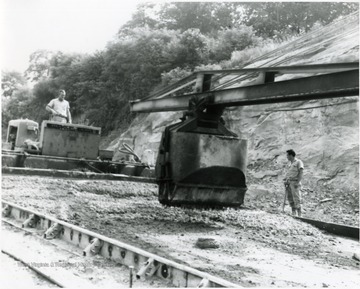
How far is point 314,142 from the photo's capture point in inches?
486

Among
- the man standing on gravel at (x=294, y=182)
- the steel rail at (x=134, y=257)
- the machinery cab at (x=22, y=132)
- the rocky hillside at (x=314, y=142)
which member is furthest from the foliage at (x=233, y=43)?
the steel rail at (x=134, y=257)

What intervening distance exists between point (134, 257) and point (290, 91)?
2.44m

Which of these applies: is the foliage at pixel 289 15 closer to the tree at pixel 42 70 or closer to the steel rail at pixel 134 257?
the tree at pixel 42 70

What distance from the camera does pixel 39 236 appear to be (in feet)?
18.5

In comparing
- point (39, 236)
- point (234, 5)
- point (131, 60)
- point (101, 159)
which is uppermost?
point (234, 5)

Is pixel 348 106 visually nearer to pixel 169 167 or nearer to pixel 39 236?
pixel 169 167

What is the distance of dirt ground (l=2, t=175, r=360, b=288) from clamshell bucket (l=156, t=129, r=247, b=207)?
491 mm

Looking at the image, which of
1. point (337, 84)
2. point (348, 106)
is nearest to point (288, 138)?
point (348, 106)

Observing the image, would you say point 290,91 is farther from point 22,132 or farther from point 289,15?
point 289,15

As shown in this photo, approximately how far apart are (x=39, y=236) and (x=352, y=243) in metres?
4.40

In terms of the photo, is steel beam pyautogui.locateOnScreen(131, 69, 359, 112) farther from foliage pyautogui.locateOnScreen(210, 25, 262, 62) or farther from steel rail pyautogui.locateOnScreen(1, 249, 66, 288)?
foliage pyautogui.locateOnScreen(210, 25, 262, 62)

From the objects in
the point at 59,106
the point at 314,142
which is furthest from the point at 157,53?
the point at 59,106

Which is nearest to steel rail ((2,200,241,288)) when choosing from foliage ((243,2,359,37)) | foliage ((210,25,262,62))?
foliage ((210,25,262,62))

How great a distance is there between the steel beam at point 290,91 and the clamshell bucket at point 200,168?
0.61 m
